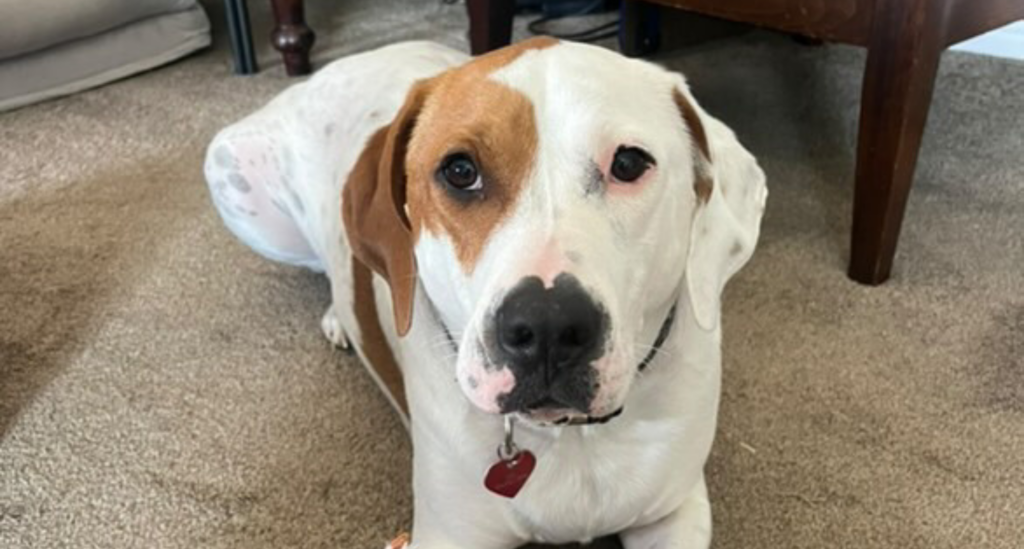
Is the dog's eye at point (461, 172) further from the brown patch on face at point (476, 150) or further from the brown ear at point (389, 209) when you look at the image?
the brown ear at point (389, 209)

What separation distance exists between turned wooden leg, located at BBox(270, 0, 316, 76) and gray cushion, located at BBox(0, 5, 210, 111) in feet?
1.02

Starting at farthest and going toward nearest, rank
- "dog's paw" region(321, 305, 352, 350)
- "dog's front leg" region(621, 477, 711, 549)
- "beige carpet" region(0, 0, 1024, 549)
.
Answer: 1. "dog's paw" region(321, 305, 352, 350)
2. "beige carpet" region(0, 0, 1024, 549)
3. "dog's front leg" region(621, 477, 711, 549)

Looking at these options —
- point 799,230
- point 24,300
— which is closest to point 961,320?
point 799,230

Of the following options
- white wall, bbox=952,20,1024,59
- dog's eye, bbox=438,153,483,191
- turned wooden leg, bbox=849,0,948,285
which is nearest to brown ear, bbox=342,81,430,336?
dog's eye, bbox=438,153,483,191

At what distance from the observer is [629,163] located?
3.67 feet

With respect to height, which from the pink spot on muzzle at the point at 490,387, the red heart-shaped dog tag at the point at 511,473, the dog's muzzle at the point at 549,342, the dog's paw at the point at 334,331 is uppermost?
the dog's muzzle at the point at 549,342

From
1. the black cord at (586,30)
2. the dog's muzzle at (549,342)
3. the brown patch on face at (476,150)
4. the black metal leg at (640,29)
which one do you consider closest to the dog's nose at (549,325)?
the dog's muzzle at (549,342)

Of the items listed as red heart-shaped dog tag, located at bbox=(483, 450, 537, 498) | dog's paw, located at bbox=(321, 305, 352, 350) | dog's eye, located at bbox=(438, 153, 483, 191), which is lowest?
dog's paw, located at bbox=(321, 305, 352, 350)

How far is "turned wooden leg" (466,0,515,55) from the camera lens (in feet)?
8.63

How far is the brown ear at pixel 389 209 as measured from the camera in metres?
1.24

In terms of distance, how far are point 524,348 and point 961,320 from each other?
3.86ft

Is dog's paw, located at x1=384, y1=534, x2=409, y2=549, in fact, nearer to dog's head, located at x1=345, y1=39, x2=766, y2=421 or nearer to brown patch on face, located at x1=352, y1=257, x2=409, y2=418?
brown patch on face, located at x1=352, y1=257, x2=409, y2=418

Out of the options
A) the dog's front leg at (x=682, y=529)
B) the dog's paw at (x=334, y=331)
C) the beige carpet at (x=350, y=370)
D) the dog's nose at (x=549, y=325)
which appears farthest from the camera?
the dog's paw at (x=334, y=331)

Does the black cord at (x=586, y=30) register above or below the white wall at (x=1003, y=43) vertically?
below
